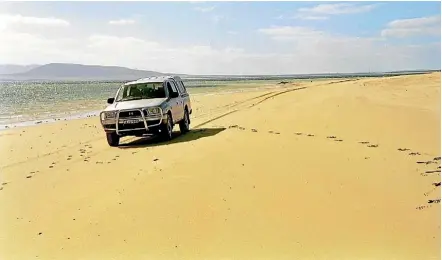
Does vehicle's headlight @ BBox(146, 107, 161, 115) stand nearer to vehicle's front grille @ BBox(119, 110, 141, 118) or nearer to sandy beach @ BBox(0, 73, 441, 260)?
vehicle's front grille @ BBox(119, 110, 141, 118)

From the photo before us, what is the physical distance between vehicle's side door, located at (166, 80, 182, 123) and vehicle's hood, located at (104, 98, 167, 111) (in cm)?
Result: 46

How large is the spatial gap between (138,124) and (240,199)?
7.22 m

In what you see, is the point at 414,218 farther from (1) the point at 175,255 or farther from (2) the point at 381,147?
(2) the point at 381,147

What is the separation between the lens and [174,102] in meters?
14.7

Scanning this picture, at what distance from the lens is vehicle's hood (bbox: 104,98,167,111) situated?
13.4 metres

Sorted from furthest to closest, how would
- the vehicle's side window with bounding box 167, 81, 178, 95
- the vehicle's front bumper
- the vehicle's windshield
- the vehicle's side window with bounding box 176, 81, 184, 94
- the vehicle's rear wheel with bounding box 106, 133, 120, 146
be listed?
the vehicle's side window with bounding box 176, 81, 184, 94, the vehicle's side window with bounding box 167, 81, 178, 95, the vehicle's windshield, the vehicle's rear wheel with bounding box 106, 133, 120, 146, the vehicle's front bumper

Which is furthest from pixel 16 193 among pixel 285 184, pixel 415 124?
pixel 415 124

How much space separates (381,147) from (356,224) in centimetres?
443

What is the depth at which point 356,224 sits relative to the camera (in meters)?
5.51

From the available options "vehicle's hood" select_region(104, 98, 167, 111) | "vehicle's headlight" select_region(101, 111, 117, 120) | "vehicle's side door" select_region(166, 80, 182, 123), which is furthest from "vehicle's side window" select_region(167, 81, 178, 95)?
"vehicle's headlight" select_region(101, 111, 117, 120)

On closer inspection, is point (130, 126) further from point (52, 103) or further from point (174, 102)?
point (52, 103)

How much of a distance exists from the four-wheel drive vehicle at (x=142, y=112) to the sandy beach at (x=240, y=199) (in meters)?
1.53

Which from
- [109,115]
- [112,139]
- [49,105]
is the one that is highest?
[109,115]

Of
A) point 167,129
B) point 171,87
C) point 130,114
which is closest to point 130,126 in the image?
point 130,114
